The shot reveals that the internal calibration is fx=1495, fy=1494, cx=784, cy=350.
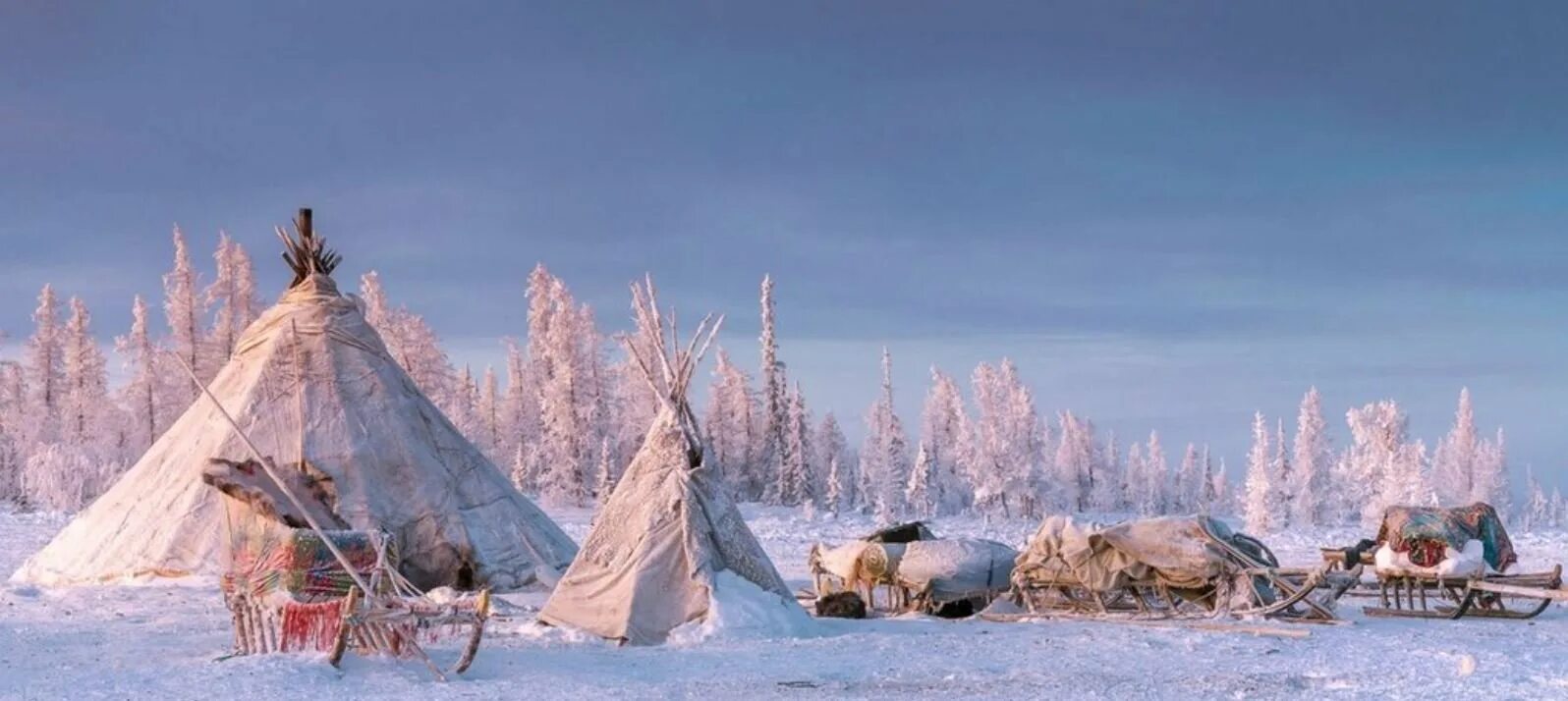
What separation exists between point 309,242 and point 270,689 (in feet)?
43.7

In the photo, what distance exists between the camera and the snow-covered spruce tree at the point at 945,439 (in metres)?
72.2

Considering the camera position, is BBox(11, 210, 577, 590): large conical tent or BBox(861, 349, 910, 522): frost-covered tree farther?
BBox(861, 349, 910, 522): frost-covered tree

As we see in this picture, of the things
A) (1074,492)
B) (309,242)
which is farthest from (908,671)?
(1074,492)

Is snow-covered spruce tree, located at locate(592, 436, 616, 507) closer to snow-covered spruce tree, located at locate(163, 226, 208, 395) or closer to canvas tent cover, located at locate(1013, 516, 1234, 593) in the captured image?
snow-covered spruce tree, located at locate(163, 226, 208, 395)

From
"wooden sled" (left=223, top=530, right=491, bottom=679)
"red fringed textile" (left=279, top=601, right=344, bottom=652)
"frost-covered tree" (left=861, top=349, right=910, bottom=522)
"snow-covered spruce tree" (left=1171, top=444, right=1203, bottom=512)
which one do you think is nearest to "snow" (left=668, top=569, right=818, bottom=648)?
"wooden sled" (left=223, top=530, right=491, bottom=679)

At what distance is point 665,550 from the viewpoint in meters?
16.0

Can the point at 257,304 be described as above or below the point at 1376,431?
above

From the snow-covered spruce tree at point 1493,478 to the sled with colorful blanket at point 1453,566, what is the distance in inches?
1796

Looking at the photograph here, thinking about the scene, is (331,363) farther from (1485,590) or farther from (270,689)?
(1485,590)

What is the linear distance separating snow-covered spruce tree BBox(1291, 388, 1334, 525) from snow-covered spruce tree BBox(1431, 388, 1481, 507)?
22.0ft

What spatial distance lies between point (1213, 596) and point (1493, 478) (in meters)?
55.2

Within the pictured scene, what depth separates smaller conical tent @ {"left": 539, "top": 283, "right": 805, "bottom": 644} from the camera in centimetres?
1559

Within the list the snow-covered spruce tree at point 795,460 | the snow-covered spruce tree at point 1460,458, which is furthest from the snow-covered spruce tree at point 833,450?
the snow-covered spruce tree at point 1460,458

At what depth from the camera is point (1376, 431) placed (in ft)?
184
